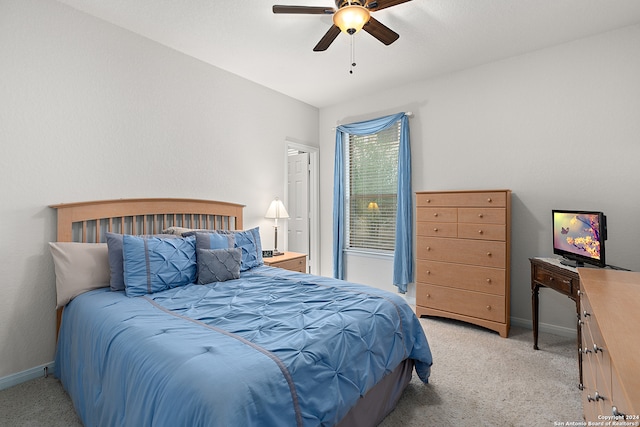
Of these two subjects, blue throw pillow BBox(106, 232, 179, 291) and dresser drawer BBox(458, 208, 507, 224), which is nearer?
blue throw pillow BBox(106, 232, 179, 291)

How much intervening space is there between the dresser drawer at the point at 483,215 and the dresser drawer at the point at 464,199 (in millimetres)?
53

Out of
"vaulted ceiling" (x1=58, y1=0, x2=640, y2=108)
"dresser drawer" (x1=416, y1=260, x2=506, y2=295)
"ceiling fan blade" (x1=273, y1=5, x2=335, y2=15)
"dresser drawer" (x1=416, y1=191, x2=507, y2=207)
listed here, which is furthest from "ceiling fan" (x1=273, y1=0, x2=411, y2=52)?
"dresser drawer" (x1=416, y1=260, x2=506, y2=295)

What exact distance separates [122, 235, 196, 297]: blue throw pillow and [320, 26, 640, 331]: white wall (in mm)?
2889

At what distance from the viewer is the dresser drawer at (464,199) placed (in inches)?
121

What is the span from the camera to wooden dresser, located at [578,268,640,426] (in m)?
0.75

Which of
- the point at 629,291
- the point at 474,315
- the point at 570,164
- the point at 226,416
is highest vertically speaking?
the point at 570,164

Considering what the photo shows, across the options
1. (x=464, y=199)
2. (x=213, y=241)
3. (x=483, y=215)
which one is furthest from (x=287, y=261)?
(x=483, y=215)

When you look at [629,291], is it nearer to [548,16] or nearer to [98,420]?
[548,16]

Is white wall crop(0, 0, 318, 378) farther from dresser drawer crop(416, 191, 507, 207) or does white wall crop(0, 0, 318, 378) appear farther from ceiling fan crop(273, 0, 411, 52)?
A: dresser drawer crop(416, 191, 507, 207)

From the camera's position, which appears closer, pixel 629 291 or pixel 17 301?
pixel 629 291

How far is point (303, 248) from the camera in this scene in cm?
499

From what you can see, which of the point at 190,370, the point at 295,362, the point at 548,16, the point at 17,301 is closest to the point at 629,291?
the point at 295,362

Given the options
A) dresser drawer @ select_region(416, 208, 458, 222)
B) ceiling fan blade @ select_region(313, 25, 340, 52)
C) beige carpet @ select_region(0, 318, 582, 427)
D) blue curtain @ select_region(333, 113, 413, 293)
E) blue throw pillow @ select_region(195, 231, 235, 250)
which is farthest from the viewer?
blue curtain @ select_region(333, 113, 413, 293)

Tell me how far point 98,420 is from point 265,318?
953mm
